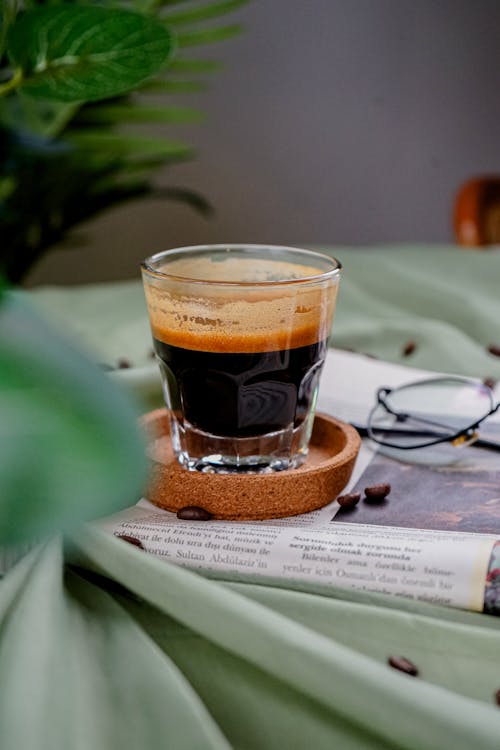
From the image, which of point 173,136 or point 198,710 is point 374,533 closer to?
point 198,710

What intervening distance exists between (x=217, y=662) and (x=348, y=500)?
0.14m

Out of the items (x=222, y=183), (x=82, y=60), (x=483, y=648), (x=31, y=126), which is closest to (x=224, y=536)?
(x=483, y=648)

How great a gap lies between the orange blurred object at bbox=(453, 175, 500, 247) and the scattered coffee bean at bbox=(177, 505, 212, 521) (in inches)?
48.8

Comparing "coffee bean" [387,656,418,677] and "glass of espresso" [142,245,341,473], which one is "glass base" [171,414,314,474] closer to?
"glass of espresso" [142,245,341,473]

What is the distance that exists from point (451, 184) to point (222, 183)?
65 cm

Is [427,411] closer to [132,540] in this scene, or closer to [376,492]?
[376,492]

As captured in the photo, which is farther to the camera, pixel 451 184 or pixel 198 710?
pixel 451 184

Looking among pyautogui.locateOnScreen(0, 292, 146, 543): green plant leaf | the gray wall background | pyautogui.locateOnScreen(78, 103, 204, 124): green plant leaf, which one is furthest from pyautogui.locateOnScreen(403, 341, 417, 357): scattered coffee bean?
the gray wall background

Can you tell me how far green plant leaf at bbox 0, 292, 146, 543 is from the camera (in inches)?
9.8

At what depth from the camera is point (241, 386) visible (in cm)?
52

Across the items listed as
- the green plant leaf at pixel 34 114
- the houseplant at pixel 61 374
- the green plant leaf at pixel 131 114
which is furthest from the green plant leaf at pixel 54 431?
the green plant leaf at pixel 131 114

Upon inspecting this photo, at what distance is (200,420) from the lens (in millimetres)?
541

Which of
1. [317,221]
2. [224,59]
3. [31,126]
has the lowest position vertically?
[317,221]

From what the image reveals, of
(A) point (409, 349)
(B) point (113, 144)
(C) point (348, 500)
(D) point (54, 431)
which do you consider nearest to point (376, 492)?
(C) point (348, 500)
